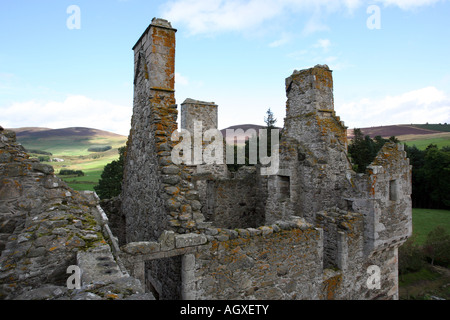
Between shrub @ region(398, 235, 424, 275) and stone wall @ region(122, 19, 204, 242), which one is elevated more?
stone wall @ region(122, 19, 204, 242)

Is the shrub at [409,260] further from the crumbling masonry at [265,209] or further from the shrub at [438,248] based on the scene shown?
the crumbling masonry at [265,209]

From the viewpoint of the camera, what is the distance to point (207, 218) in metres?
12.4

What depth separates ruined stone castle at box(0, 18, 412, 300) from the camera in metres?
4.02

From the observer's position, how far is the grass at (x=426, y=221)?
28653 mm

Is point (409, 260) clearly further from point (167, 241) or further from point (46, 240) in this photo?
point (46, 240)

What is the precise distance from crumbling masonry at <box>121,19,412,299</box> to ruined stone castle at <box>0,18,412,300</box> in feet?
0.11

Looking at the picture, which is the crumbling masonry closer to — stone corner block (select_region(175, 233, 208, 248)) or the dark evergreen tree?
stone corner block (select_region(175, 233, 208, 248))

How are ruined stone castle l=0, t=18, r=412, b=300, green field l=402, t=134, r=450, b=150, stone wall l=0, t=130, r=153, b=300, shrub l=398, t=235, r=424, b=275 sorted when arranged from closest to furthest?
stone wall l=0, t=130, r=153, b=300, ruined stone castle l=0, t=18, r=412, b=300, shrub l=398, t=235, r=424, b=275, green field l=402, t=134, r=450, b=150

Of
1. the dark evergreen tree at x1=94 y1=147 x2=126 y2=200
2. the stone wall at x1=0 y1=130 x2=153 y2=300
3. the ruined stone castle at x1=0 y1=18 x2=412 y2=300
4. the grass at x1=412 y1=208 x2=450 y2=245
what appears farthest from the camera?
the grass at x1=412 y1=208 x2=450 y2=245

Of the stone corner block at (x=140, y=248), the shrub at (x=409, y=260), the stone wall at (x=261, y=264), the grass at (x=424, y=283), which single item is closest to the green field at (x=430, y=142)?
the grass at (x=424, y=283)

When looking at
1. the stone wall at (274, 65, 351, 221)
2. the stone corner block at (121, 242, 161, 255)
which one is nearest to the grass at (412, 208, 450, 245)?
the stone wall at (274, 65, 351, 221)

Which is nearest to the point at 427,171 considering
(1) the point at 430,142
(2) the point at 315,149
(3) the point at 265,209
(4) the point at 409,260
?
(1) the point at 430,142

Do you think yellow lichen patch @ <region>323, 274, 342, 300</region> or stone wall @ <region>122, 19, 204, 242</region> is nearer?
stone wall @ <region>122, 19, 204, 242</region>

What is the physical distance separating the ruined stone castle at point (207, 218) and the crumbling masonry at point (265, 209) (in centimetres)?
3
